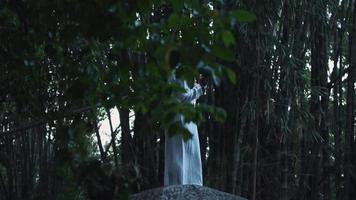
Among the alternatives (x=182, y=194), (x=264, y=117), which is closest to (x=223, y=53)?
(x=182, y=194)

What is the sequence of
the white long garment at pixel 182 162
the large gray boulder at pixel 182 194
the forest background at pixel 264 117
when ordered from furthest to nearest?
the forest background at pixel 264 117, the white long garment at pixel 182 162, the large gray boulder at pixel 182 194

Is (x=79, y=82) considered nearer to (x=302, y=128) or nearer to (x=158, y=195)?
(x=158, y=195)

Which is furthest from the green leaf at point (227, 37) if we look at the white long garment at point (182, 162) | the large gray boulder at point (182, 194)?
the white long garment at point (182, 162)

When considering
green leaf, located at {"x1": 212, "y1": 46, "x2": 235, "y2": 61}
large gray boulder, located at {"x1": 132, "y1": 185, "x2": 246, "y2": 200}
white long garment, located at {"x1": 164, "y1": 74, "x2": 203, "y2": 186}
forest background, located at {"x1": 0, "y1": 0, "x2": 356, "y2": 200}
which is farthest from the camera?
forest background, located at {"x1": 0, "y1": 0, "x2": 356, "y2": 200}

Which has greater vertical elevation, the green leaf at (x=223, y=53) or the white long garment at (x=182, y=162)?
the white long garment at (x=182, y=162)

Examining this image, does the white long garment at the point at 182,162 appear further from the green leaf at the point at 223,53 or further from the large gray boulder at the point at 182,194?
the green leaf at the point at 223,53

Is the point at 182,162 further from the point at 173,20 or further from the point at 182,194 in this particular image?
the point at 173,20

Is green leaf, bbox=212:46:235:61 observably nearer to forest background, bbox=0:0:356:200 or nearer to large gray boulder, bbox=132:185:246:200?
forest background, bbox=0:0:356:200

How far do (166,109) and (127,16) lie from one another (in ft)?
0.78

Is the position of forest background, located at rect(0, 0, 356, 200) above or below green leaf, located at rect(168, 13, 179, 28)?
above

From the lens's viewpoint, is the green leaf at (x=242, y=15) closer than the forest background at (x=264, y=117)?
Yes

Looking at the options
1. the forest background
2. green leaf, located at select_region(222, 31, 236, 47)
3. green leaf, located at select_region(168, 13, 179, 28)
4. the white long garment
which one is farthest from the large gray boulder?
green leaf, located at select_region(222, 31, 236, 47)

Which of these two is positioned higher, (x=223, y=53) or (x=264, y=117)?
(x=264, y=117)

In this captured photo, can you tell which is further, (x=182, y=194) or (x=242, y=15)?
(x=182, y=194)
